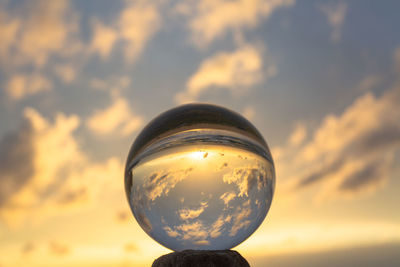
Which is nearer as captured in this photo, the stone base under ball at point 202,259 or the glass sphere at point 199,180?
the glass sphere at point 199,180

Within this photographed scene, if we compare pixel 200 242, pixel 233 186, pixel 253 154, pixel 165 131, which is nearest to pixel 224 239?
pixel 200 242

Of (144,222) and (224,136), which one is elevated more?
(224,136)

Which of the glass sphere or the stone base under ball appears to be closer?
the glass sphere

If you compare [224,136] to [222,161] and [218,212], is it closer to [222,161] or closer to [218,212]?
[222,161]

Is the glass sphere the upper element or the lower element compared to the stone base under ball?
upper
